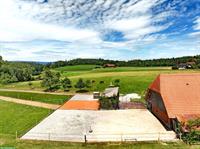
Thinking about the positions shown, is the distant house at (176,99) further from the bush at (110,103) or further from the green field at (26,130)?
the bush at (110,103)

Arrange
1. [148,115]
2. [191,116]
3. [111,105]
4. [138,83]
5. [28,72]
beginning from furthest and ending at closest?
[28,72]
[138,83]
[111,105]
[148,115]
[191,116]

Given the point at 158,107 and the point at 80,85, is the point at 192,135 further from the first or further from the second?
the point at 80,85

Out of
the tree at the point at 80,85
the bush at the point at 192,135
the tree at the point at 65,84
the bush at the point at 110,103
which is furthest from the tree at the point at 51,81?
the bush at the point at 192,135

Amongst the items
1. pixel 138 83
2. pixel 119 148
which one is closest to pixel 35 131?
pixel 119 148

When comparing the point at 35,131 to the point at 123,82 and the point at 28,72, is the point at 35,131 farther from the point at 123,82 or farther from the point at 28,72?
the point at 28,72

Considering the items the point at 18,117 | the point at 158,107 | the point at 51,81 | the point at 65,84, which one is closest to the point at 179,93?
the point at 158,107

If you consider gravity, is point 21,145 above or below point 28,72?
below
